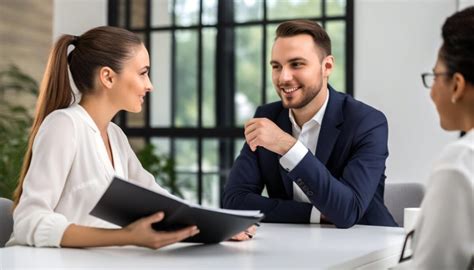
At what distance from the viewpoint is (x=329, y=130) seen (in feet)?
8.33

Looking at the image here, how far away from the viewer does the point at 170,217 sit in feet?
5.36

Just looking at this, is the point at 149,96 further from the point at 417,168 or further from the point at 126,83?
the point at 126,83

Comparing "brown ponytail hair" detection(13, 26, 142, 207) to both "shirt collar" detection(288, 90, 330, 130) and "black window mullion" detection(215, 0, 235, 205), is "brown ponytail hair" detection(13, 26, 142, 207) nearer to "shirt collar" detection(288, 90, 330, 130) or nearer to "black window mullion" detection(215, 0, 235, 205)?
"shirt collar" detection(288, 90, 330, 130)

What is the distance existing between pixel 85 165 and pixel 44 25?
4.24 metres

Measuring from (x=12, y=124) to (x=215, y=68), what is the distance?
4.95 feet

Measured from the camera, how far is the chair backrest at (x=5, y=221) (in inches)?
81.0

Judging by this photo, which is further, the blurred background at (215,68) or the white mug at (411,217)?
the blurred background at (215,68)

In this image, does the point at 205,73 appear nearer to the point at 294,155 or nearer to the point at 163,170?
the point at 163,170

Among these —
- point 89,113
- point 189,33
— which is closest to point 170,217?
point 89,113

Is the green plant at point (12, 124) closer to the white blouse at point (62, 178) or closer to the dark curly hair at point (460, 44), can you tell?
the white blouse at point (62, 178)

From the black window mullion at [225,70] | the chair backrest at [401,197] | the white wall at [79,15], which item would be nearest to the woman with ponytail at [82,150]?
the chair backrest at [401,197]

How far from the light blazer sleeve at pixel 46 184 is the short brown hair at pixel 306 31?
3.43ft

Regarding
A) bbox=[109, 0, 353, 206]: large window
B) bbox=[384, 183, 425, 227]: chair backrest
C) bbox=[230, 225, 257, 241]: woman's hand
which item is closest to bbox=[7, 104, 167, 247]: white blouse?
bbox=[230, 225, 257, 241]: woman's hand

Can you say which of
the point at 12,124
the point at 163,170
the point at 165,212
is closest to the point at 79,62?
the point at 165,212
